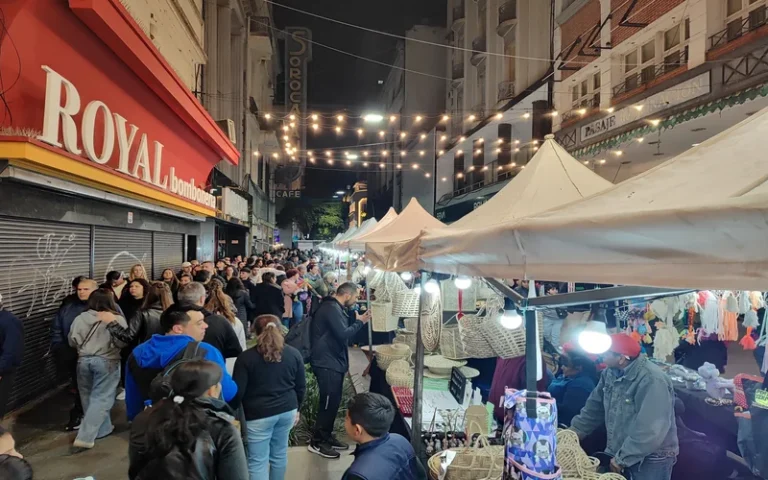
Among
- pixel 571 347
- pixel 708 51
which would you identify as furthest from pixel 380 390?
pixel 708 51

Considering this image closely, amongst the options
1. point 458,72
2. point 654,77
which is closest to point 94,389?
point 654,77

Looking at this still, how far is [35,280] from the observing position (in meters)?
6.25

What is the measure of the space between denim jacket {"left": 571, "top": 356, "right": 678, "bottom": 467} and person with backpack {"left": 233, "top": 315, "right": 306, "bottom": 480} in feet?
8.78

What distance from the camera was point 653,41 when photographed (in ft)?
42.4

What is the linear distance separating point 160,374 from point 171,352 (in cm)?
35

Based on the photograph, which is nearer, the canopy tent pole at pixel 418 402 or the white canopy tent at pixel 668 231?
the white canopy tent at pixel 668 231

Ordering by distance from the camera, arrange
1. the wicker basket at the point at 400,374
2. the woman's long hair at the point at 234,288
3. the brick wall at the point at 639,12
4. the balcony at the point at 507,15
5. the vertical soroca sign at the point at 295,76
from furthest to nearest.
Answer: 1. the vertical soroca sign at the point at 295,76
2. the balcony at the point at 507,15
3. the brick wall at the point at 639,12
4. the woman's long hair at the point at 234,288
5. the wicker basket at the point at 400,374

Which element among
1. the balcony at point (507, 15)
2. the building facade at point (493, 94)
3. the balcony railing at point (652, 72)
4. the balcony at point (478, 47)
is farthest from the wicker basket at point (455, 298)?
the balcony at point (478, 47)

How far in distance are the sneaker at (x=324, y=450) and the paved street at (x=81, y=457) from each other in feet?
0.17

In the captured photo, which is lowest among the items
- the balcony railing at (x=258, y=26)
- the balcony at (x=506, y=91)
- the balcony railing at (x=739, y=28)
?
the balcony railing at (x=739, y=28)

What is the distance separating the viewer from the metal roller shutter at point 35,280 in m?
5.72

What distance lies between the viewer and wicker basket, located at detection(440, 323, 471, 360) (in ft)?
18.2

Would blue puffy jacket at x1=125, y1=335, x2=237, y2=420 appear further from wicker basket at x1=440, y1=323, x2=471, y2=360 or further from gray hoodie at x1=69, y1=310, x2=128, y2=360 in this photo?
wicker basket at x1=440, y1=323, x2=471, y2=360

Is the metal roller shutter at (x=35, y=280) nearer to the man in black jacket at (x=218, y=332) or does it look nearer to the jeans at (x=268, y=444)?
the man in black jacket at (x=218, y=332)
